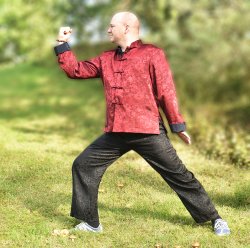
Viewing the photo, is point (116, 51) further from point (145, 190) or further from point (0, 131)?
point (0, 131)

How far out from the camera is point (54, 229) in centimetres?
623

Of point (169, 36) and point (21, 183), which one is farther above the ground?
point (169, 36)

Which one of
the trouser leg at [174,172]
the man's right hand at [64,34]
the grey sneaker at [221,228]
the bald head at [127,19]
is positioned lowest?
the grey sneaker at [221,228]

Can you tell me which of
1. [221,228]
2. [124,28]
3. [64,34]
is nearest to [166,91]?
[124,28]

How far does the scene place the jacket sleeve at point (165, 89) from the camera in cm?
541

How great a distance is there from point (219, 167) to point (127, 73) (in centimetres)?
414

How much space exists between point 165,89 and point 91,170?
1.13 metres

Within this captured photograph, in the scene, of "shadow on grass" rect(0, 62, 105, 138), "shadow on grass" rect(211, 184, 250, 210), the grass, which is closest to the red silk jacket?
the grass

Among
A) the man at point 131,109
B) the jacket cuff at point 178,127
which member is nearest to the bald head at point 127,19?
the man at point 131,109

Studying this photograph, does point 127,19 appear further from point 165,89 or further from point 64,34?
point 165,89

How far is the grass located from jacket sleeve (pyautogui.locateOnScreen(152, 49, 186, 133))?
50.8 inches

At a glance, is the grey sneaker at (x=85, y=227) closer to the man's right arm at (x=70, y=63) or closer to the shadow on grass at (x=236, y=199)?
the man's right arm at (x=70, y=63)

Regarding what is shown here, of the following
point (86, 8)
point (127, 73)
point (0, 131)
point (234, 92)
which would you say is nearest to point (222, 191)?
point (127, 73)

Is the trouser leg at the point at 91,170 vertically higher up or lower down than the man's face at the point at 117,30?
lower down
